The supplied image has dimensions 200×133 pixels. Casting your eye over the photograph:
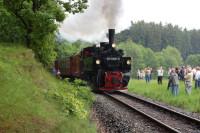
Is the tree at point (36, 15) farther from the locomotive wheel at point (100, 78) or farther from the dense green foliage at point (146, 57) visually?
the dense green foliage at point (146, 57)

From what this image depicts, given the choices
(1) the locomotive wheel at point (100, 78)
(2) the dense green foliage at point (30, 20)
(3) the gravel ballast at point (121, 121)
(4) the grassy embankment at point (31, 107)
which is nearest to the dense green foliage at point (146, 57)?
(1) the locomotive wheel at point (100, 78)

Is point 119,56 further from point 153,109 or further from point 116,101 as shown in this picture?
point 153,109

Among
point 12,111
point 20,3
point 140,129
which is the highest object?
point 20,3

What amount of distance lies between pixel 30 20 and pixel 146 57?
148551 millimetres

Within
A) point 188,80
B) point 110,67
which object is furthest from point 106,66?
point 188,80

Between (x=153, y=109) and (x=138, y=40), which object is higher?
(x=138, y=40)

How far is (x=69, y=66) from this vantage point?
118ft

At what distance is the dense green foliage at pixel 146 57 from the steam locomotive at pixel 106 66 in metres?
110

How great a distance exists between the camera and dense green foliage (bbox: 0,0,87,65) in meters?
19.4

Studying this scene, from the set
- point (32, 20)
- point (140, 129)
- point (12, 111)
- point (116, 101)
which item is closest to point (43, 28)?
point (32, 20)

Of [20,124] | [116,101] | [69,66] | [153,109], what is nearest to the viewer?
[20,124]

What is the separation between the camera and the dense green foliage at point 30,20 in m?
19.4

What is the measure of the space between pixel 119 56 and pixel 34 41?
8718 mm

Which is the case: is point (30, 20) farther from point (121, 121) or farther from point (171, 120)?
point (171, 120)
